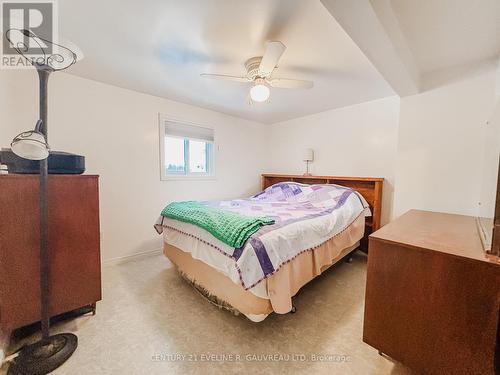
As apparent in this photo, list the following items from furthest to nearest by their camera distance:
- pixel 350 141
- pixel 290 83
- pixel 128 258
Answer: pixel 350 141 → pixel 128 258 → pixel 290 83

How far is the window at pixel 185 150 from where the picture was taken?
9.71ft

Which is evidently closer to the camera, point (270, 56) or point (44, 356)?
point (44, 356)

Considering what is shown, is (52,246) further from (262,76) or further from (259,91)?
(262,76)

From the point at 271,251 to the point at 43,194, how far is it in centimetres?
142

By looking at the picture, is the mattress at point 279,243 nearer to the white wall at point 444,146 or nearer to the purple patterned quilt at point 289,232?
the purple patterned quilt at point 289,232

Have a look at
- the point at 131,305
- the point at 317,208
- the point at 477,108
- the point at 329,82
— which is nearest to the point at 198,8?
the point at 329,82

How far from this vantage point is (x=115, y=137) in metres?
2.54

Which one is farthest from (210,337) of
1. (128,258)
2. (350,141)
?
(350,141)

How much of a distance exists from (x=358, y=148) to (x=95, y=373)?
136 inches

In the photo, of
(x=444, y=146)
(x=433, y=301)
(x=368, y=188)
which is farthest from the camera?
(x=368, y=188)

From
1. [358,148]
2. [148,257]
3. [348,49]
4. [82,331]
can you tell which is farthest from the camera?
[358,148]

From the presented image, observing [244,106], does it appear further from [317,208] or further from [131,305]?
[131,305]

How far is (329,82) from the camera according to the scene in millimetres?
2303

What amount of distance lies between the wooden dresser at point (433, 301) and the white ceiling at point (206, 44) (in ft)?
4.78
